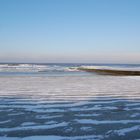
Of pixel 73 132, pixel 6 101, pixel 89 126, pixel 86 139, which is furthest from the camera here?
pixel 6 101

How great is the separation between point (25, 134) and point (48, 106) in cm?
248

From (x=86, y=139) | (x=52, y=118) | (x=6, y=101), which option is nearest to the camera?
(x=86, y=139)

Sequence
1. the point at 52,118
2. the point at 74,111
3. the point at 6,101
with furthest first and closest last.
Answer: the point at 6,101, the point at 74,111, the point at 52,118

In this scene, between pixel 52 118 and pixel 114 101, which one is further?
pixel 114 101

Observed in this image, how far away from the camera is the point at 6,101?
7.26 m

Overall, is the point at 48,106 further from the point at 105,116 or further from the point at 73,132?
the point at 73,132

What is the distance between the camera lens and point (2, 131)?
4.09 meters

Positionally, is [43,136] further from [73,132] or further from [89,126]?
[89,126]

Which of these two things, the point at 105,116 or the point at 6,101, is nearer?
the point at 105,116

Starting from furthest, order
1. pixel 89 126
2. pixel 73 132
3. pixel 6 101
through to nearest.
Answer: pixel 6 101
pixel 89 126
pixel 73 132

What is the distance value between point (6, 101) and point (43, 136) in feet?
Answer: 12.2

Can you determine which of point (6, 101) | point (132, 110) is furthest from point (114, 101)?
point (6, 101)

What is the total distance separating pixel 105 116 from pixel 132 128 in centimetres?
103

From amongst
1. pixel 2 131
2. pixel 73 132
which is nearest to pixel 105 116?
pixel 73 132
